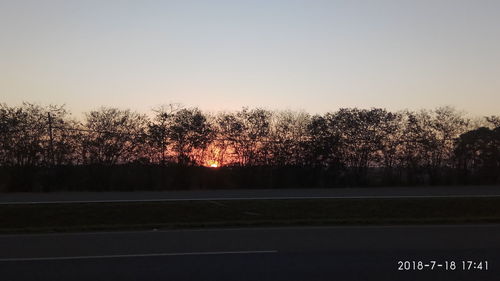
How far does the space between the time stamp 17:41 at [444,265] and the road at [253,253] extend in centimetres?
9

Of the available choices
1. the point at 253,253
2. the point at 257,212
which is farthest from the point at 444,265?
the point at 257,212

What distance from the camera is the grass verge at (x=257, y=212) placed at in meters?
13.7

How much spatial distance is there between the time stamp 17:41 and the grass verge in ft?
17.0

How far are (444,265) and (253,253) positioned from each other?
309 centimetres

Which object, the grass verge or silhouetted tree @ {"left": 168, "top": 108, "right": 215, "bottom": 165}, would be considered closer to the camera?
the grass verge

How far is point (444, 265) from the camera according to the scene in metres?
7.43

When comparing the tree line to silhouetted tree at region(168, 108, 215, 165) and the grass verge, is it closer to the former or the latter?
silhouetted tree at region(168, 108, 215, 165)

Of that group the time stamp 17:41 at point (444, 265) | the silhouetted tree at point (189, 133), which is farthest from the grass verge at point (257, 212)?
the silhouetted tree at point (189, 133)

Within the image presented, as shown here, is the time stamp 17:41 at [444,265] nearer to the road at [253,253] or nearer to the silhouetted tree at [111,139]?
the road at [253,253]

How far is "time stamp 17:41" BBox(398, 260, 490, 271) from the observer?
283 inches

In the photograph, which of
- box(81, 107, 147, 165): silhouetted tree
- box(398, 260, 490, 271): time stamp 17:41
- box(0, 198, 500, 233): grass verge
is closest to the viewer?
box(398, 260, 490, 271): time stamp 17:41

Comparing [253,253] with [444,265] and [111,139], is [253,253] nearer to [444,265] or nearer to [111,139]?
[444,265]

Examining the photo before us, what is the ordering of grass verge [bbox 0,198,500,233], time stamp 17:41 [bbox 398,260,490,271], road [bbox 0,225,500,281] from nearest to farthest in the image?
1. road [bbox 0,225,500,281]
2. time stamp 17:41 [bbox 398,260,490,271]
3. grass verge [bbox 0,198,500,233]

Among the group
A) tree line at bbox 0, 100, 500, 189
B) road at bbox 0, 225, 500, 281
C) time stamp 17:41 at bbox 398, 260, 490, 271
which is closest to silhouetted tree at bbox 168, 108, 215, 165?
tree line at bbox 0, 100, 500, 189
